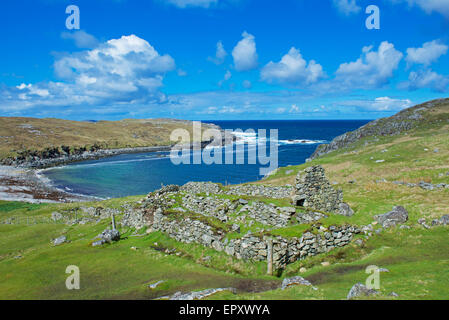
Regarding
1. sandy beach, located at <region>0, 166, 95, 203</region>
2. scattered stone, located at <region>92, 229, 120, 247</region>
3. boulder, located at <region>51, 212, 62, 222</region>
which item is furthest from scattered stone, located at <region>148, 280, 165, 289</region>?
sandy beach, located at <region>0, 166, 95, 203</region>

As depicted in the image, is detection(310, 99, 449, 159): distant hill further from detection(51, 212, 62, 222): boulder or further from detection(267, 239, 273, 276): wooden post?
detection(51, 212, 62, 222): boulder

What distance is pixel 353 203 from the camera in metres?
29.2

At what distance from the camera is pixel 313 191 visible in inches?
985

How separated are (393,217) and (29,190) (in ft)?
316

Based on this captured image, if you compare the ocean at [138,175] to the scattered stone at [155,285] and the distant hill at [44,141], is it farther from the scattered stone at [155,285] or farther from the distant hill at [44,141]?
the scattered stone at [155,285]

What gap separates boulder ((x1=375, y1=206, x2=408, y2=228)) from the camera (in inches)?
912

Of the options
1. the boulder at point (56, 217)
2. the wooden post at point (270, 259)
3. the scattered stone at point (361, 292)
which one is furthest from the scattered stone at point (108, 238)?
the boulder at point (56, 217)

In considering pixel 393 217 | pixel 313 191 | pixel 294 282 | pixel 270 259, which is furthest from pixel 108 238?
pixel 393 217

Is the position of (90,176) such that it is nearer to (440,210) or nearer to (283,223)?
(283,223)

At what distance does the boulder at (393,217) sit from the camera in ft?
76.0

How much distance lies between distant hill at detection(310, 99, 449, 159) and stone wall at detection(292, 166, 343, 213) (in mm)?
65434

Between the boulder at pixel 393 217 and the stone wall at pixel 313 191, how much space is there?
435 cm

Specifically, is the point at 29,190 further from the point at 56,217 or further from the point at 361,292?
the point at 361,292

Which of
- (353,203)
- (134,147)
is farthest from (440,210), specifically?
(134,147)
